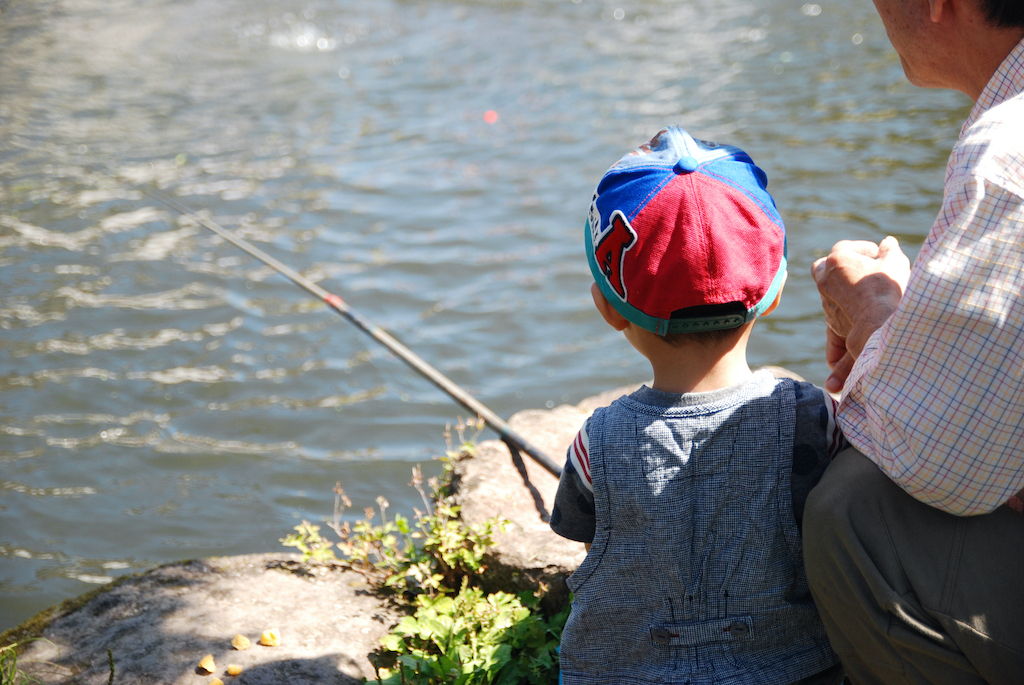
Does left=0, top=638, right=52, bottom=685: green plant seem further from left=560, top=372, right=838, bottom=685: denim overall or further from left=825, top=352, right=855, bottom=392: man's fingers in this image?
left=825, top=352, right=855, bottom=392: man's fingers

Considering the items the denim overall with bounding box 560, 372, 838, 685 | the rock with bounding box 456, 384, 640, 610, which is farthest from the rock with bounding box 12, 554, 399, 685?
the denim overall with bounding box 560, 372, 838, 685

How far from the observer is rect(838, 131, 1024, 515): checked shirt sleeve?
1.23m

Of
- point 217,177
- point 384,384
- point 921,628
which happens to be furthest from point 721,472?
point 217,177

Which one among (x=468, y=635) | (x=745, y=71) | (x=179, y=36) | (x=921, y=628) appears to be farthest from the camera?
(x=179, y=36)

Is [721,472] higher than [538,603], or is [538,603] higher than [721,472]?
[721,472]

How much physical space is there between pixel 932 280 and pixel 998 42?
469mm

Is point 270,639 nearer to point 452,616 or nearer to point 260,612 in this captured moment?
point 260,612

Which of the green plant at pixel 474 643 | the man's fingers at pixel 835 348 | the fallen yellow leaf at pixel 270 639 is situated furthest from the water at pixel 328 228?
the man's fingers at pixel 835 348

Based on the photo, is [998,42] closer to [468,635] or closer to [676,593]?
[676,593]

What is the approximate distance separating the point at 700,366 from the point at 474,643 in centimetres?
92

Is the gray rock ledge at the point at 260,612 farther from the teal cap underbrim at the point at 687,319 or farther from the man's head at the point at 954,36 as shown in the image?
the man's head at the point at 954,36

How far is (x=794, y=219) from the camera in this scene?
5.41 m

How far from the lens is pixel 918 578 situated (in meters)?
1.38

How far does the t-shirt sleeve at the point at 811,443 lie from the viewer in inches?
61.1
